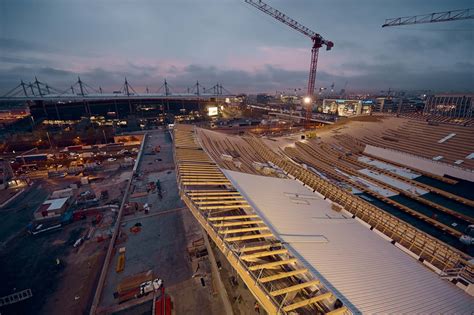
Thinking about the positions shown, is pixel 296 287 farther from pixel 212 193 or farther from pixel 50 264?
pixel 50 264

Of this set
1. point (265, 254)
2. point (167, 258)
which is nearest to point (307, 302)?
point (265, 254)

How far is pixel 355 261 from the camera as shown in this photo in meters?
9.38

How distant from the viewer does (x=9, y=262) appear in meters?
18.8

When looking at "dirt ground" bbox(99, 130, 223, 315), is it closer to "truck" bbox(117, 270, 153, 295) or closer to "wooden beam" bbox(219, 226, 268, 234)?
"truck" bbox(117, 270, 153, 295)

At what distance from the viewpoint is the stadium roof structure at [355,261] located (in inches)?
301

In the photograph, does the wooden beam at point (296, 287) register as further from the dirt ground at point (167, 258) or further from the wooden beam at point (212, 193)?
the dirt ground at point (167, 258)

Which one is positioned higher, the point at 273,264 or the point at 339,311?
the point at 273,264

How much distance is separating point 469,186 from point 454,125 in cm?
1735

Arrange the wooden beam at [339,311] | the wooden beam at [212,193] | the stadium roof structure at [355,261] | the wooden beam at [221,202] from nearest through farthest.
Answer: the wooden beam at [339,311] → the stadium roof structure at [355,261] → the wooden beam at [221,202] → the wooden beam at [212,193]

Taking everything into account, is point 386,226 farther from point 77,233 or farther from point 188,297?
point 77,233

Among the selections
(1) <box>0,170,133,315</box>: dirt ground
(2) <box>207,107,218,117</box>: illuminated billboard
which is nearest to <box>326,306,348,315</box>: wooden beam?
(1) <box>0,170,133,315</box>: dirt ground

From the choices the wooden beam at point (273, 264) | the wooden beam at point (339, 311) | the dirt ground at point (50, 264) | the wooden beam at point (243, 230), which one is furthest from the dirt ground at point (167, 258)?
the wooden beam at point (339, 311)

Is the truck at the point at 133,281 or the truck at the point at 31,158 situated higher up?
the truck at the point at 31,158

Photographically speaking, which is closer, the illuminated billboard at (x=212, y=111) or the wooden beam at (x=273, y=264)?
the wooden beam at (x=273, y=264)
